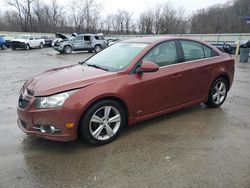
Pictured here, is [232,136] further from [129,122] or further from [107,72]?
[107,72]

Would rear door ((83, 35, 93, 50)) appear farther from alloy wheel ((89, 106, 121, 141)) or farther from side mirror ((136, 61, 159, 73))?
alloy wheel ((89, 106, 121, 141))

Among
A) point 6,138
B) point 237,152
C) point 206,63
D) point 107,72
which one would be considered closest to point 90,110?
point 107,72

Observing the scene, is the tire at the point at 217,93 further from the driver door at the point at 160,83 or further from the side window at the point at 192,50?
the driver door at the point at 160,83

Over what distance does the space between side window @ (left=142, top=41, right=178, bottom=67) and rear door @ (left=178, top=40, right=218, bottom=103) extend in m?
0.22

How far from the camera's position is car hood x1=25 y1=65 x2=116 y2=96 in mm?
3246

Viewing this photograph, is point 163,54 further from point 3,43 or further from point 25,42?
point 3,43

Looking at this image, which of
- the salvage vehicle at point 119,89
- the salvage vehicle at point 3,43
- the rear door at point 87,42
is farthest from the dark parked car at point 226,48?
the salvage vehicle at point 3,43

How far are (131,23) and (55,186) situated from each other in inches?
2977

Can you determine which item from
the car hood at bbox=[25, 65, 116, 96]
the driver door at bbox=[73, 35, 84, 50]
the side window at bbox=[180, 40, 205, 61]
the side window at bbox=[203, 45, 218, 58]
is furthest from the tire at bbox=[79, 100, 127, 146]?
the driver door at bbox=[73, 35, 84, 50]

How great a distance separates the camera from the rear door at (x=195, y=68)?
4473mm

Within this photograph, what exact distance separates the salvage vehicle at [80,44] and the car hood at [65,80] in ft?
63.8

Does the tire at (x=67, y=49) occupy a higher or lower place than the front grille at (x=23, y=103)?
higher

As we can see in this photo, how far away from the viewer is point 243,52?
15883mm

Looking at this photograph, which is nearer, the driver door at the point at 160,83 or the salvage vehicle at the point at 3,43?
the driver door at the point at 160,83
